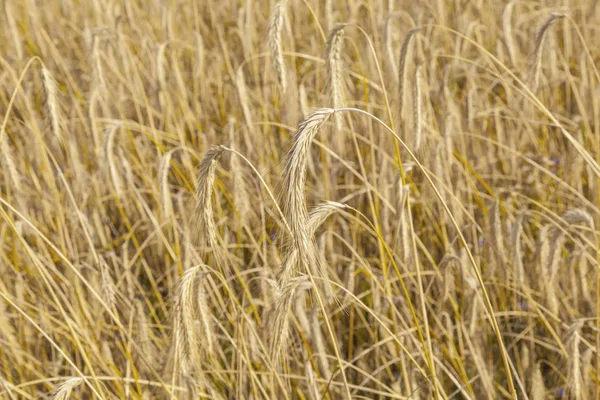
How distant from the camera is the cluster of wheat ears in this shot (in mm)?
1331

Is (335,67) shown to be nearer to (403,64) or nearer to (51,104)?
(403,64)

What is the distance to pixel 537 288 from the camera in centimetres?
204

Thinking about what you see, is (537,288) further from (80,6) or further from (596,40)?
(80,6)

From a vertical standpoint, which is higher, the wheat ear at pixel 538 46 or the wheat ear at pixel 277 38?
the wheat ear at pixel 277 38

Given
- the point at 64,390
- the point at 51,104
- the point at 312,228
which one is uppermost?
the point at 51,104

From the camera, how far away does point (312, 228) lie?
3.52 ft

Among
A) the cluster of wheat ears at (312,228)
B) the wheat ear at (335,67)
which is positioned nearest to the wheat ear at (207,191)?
the cluster of wheat ears at (312,228)

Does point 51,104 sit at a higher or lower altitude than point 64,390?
higher

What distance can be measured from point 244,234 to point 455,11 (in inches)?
70.4

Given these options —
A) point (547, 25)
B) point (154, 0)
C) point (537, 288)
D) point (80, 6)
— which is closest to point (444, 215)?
point (537, 288)

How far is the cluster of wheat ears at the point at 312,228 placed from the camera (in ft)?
4.37

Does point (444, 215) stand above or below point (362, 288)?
above

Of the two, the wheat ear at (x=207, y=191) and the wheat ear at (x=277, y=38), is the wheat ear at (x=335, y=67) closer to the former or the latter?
the wheat ear at (x=277, y=38)

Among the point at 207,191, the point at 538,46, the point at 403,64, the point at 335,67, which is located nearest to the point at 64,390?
the point at 207,191
